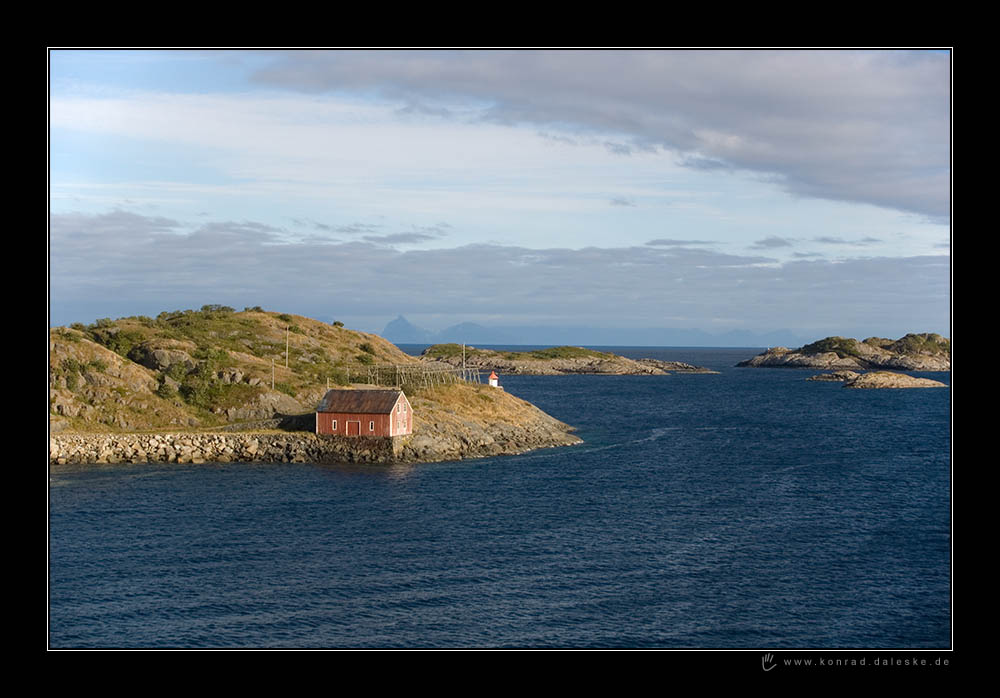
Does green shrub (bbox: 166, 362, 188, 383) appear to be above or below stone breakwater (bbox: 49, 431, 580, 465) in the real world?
above

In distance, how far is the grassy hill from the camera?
91688 mm

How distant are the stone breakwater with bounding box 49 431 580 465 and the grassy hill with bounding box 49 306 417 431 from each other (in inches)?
180

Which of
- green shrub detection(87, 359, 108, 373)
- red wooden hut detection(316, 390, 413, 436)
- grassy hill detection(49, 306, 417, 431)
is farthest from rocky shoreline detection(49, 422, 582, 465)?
green shrub detection(87, 359, 108, 373)

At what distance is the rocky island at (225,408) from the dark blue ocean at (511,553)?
13.4 feet

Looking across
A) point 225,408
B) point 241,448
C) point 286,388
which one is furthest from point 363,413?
point 225,408

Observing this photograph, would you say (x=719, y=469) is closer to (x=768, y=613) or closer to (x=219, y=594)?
(x=768, y=613)

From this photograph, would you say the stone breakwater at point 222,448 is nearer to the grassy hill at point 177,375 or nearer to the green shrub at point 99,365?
the grassy hill at point 177,375

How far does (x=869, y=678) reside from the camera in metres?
28.6

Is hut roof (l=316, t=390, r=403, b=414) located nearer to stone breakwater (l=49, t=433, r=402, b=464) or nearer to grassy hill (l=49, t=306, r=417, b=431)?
stone breakwater (l=49, t=433, r=402, b=464)

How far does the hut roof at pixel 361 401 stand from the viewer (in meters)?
86.3

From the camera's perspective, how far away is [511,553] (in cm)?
5372

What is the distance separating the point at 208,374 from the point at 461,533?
54832 millimetres

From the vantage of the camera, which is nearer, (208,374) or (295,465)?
(295,465)

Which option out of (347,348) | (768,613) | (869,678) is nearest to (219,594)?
(768,613)
